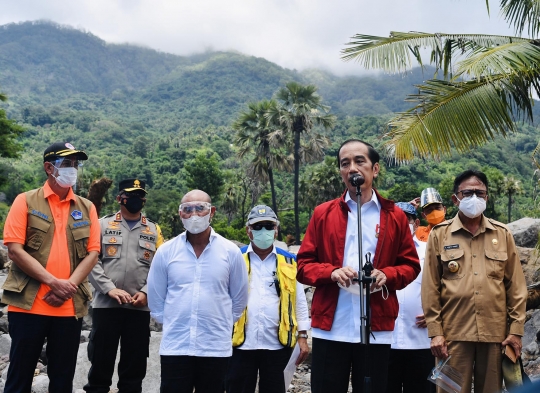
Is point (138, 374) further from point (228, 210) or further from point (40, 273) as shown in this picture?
point (228, 210)

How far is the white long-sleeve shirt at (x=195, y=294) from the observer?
4.35 metres

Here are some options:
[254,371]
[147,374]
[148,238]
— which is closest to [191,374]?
[254,371]

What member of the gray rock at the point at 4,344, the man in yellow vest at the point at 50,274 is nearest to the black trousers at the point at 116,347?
the man in yellow vest at the point at 50,274

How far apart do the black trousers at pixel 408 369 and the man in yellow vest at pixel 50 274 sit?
8.48ft

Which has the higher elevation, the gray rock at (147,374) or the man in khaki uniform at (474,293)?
the man in khaki uniform at (474,293)

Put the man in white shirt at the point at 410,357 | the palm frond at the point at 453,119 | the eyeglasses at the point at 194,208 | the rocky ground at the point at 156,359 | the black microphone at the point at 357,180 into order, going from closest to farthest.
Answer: the black microphone at the point at 357,180 < the eyeglasses at the point at 194,208 < the man in white shirt at the point at 410,357 < the rocky ground at the point at 156,359 < the palm frond at the point at 453,119

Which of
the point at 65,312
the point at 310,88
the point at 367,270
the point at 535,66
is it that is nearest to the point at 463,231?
the point at 367,270

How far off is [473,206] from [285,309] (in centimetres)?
183

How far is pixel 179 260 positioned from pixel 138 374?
1.82m

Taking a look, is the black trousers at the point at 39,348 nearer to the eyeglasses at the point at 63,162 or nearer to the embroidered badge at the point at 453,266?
the eyeglasses at the point at 63,162

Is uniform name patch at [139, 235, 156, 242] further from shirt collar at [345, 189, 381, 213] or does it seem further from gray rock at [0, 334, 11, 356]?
gray rock at [0, 334, 11, 356]

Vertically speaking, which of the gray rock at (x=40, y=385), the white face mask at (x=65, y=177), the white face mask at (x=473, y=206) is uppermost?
the white face mask at (x=65, y=177)

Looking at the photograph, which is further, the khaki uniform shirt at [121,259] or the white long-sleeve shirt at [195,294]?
the khaki uniform shirt at [121,259]

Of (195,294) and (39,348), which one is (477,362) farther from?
(39,348)
